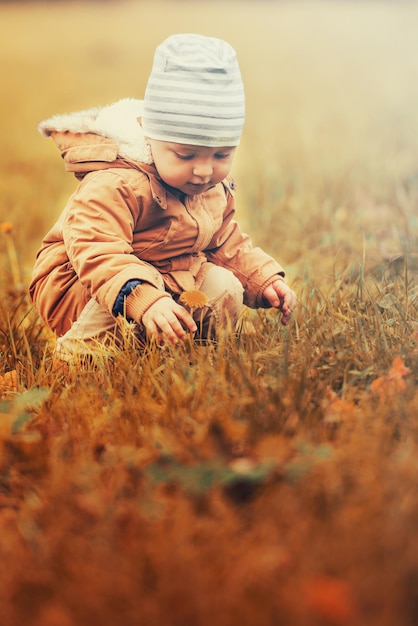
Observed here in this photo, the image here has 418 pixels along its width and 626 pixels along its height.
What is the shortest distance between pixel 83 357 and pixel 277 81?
3387 millimetres

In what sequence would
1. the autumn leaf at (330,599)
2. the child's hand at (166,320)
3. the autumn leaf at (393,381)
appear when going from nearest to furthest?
1. the autumn leaf at (330,599)
2. the autumn leaf at (393,381)
3. the child's hand at (166,320)

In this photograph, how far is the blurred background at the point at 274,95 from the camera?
3.65 meters

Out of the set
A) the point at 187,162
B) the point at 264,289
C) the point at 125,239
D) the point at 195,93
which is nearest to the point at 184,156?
the point at 187,162

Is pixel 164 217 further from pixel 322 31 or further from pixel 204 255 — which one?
pixel 322 31

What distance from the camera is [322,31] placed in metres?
5.80

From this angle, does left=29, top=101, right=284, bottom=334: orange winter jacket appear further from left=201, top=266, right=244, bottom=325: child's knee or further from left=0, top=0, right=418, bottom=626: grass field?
left=0, top=0, right=418, bottom=626: grass field

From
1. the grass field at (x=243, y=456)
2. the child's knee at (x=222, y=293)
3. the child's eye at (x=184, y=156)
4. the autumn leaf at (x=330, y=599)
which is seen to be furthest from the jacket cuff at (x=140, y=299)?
the autumn leaf at (x=330, y=599)

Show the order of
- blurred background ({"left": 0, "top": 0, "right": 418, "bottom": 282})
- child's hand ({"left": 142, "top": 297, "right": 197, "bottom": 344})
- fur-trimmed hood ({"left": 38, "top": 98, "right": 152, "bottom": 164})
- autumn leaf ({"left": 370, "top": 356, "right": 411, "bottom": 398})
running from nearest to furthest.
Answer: autumn leaf ({"left": 370, "top": 356, "right": 411, "bottom": 398}) → child's hand ({"left": 142, "top": 297, "right": 197, "bottom": 344}) → fur-trimmed hood ({"left": 38, "top": 98, "right": 152, "bottom": 164}) → blurred background ({"left": 0, "top": 0, "right": 418, "bottom": 282})

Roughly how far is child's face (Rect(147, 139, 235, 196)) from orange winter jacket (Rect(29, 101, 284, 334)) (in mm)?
46

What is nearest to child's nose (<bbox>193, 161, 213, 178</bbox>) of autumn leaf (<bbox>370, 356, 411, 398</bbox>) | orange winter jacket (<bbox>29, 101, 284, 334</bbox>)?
orange winter jacket (<bbox>29, 101, 284, 334</bbox>)

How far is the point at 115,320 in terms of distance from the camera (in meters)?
2.32

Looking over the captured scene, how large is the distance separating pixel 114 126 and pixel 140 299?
1.81 feet

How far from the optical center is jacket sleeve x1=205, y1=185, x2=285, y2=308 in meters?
2.46

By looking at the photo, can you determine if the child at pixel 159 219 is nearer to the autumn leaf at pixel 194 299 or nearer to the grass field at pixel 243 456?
the autumn leaf at pixel 194 299
